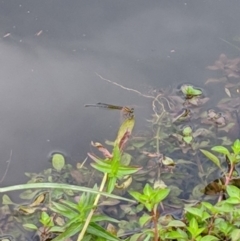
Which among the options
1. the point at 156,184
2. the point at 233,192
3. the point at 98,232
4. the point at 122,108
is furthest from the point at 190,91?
the point at 98,232

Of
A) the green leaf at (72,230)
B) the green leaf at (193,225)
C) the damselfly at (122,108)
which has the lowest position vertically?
the green leaf at (193,225)

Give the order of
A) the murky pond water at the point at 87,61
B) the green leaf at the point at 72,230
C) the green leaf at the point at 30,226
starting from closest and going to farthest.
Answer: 1. the green leaf at the point at 72,230
2. the green leaf at the point at 30,226
3. the murky pond water at the point at 87,61

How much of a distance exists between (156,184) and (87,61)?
0.47 m

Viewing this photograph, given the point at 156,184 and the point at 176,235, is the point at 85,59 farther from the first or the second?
the point at 176,235

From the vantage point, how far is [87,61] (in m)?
1.54

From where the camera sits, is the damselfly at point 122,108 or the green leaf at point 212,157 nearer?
the green leaf at point 212,157

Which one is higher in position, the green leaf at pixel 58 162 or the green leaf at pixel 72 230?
the green leaf at pixel 72 230

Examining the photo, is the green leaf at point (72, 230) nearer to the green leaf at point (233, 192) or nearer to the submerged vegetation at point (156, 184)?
the submerged vegetation at point (156, 184)

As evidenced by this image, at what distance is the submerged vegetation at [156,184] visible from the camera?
1086 millimetres

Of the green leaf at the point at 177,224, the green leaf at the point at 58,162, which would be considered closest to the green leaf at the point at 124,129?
the green leaf at the point at 58,162

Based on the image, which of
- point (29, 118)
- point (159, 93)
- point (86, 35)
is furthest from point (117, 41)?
point (29, 118)

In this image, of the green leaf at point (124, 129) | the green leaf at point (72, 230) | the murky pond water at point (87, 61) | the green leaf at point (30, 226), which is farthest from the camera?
the murky pond water at point (87, 61)

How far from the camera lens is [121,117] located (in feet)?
4.69

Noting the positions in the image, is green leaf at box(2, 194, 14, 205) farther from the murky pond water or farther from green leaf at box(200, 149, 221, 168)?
green leaf at box(200, 149, 221, 168)
